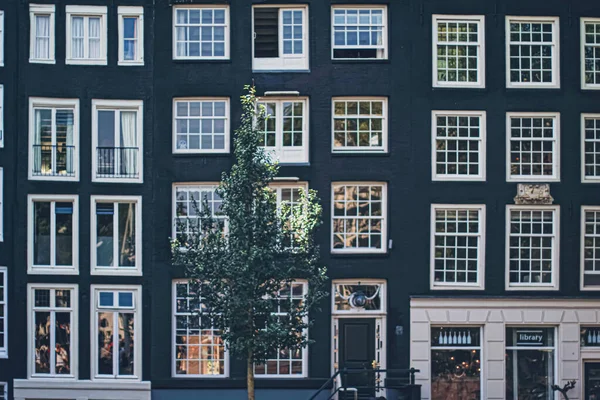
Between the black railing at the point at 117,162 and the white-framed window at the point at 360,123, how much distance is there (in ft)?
18.6

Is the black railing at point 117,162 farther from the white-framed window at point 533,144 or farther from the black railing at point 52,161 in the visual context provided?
the white-framed window at point 533,144

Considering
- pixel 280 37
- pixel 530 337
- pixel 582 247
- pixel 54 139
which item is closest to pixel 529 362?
pixel 530 337

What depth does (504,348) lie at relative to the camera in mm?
25500

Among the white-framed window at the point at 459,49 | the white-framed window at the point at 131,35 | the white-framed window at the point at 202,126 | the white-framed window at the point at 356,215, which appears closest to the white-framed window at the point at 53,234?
the white-framed window at the point at 202,126

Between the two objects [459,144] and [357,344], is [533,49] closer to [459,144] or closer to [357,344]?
[459,144]

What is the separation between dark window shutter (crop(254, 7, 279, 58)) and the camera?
25844 mm

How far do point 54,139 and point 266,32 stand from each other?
6.70 m

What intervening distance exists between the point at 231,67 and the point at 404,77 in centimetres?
487

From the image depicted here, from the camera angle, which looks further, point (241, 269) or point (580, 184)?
point (580, 184)

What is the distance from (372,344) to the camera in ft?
83.9

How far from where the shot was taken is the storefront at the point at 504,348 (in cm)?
2541

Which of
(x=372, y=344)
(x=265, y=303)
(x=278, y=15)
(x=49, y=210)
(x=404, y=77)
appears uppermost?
(x=278, y=15)

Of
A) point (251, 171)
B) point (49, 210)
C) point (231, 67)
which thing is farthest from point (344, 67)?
point (49, 210)

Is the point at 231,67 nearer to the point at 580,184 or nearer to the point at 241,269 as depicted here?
the point at 241,269
